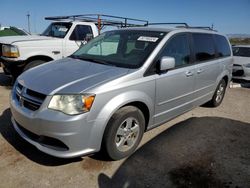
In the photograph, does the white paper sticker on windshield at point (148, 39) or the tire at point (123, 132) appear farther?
the white paper sticker on windshield at point (148, 39)

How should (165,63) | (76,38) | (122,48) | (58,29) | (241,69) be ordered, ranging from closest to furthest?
1. (165,63)
2. (122,48)
3. (76,38)
4. (58,29)
5. (241,69)

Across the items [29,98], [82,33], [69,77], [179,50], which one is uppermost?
[82,33]

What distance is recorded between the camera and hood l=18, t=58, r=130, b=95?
277cm

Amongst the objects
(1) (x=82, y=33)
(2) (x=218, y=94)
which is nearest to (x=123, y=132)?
(2) (x=218, y=94)

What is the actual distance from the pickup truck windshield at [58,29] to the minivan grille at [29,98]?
4137 mm

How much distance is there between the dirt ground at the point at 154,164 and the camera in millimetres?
2820

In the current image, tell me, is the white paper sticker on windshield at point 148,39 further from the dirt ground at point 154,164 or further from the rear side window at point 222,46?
the rear side window at point 222,46

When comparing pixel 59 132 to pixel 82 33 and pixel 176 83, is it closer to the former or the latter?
pixel 176 83

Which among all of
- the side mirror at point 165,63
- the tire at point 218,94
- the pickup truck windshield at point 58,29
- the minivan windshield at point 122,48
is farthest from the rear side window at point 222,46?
the pickup truck windshield at point 58,29

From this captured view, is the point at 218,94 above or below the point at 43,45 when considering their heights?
below

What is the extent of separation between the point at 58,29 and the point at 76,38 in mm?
648

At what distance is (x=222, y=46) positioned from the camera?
17.9ft

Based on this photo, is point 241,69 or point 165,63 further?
point 241,69

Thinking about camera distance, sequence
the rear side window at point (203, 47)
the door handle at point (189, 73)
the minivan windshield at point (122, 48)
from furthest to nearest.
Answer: the rear side window at point (203, 47), the door handle at point (189, 73), the minivan windshield at point (122, 48)
